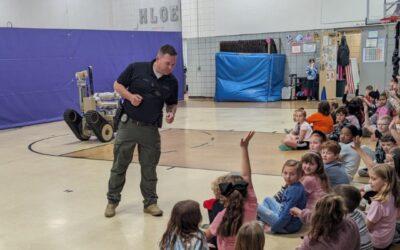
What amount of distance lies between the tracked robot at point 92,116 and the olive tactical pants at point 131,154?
3.71m

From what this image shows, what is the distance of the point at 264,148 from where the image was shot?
24.0ft

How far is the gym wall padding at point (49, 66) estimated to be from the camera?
11.3 metres

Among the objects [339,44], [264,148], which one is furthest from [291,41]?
[264,148]

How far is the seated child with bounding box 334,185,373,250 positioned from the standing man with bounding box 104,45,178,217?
1.91 metres

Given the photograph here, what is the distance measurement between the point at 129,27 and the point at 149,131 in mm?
14867

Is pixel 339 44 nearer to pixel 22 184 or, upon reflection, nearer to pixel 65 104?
pixel 65 104

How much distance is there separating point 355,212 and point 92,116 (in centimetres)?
600

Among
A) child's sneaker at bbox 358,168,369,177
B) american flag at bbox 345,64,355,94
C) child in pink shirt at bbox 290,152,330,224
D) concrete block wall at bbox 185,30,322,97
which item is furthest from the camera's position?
concrete block wall at bbox 185,30,322,97

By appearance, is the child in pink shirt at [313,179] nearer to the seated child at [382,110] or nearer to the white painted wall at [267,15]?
the seated child at [382,110]

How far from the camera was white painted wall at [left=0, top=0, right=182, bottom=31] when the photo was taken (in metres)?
16.3

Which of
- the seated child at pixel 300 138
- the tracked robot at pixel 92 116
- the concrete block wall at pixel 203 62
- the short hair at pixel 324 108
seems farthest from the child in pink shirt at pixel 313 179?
the concrete block wall at pixel 203 62

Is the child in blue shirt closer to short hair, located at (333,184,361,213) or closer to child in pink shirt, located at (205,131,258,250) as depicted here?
short hair, located at (333,184,361,213)

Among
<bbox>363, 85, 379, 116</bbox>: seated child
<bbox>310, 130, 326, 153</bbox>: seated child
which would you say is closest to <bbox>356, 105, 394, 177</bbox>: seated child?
<bbox>310, 130, 326, 153</bbox>: seated child

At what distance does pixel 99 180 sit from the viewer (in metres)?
5.70
